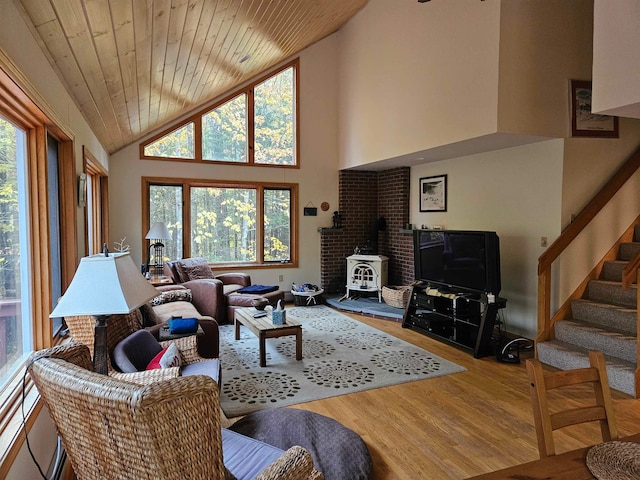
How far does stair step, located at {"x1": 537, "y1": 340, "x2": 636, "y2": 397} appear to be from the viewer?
3438 millimetres

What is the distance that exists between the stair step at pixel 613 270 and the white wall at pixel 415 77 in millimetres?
2046

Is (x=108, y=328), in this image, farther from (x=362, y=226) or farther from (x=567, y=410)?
(x=362, y=226)

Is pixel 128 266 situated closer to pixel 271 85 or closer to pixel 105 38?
pixel 105 38

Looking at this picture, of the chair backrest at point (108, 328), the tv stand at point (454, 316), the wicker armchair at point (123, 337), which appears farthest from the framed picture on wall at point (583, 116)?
the chair backrest at point (108, 328)

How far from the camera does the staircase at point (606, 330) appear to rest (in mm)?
3630

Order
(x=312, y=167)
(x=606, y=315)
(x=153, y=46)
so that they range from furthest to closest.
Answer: (x=312, y=167), (x=606, y=315), (x=153, y=46)

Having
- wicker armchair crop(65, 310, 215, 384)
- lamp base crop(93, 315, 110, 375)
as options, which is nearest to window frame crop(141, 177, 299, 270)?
wicker armchair crop(65, 310, 215, 384)

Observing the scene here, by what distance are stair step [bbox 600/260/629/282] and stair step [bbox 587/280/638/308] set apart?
0.10 meters

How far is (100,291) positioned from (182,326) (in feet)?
5.82

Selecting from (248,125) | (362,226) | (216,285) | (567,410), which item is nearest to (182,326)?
(216,285)

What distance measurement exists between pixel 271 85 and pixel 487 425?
6.16 meters

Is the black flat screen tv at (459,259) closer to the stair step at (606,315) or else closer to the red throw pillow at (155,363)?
the stair step at (606,315)

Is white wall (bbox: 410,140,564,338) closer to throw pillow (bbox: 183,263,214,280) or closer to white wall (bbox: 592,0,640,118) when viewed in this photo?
white wall (bbox: 592,0,640,118)

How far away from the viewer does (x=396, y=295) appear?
6.39 m
